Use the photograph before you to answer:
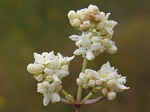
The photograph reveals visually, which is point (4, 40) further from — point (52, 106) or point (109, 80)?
point (109, 80)

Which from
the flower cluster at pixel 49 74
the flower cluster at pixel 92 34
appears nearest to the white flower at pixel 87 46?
the flower cluster at pixel 92 34

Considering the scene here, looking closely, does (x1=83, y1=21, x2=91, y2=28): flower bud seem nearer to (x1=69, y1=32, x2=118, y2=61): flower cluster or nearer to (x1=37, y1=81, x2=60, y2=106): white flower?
(x1=69, y1=32, x2=118, y2=61): flower cluster

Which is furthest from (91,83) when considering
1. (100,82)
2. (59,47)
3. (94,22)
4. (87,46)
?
(59,47)

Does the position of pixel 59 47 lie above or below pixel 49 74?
above

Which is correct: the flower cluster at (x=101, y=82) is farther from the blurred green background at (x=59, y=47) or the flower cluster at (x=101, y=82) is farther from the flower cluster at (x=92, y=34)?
the blurred green background at (x=59, y=47)

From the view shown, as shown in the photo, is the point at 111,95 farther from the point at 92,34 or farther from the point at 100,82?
the point at 92,34

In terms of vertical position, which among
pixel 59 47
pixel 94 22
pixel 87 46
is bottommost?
pixel 87 46
